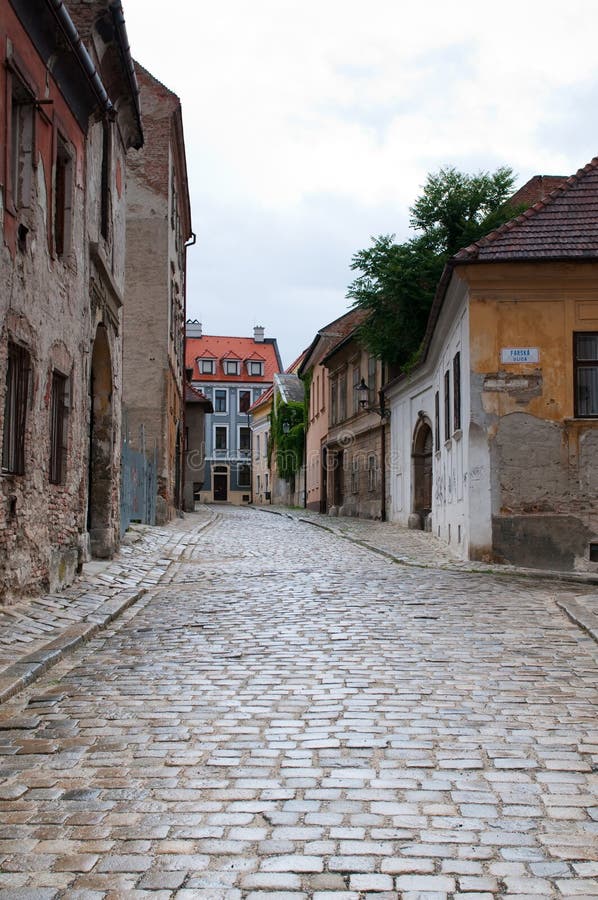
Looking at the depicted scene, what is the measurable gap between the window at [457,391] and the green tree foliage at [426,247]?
25.4ft

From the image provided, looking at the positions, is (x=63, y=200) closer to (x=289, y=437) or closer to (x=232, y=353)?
(x=289, y=437)

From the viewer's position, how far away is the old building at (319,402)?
A: 42781 millimetres

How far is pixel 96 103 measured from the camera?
522 inches

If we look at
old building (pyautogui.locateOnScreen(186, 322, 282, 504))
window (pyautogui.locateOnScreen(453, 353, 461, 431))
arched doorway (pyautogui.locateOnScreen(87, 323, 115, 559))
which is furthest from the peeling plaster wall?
old building (pyautogui.locateOnScreen(186, 322, 282, 504))

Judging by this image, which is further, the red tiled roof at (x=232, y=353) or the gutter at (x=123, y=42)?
the red tiled roof at (x=232, y=353)

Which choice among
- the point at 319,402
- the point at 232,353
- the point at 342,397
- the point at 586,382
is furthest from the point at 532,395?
the point at 232,353

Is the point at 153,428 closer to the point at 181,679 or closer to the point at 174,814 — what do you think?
the point at 181,679

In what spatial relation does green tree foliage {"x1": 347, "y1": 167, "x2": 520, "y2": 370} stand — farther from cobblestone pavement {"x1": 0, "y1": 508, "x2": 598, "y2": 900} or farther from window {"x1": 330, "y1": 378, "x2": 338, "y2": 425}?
cobblestone pavement {"x1": 0, "y1": 508, "x2": 598, "y2": 900}

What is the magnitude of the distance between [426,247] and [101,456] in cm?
1410

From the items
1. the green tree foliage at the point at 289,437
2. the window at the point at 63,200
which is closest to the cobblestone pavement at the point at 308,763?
the window at the point at 63,200

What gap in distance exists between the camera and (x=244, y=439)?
3378 inches

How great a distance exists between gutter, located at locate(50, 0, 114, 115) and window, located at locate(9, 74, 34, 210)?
0.88 meters

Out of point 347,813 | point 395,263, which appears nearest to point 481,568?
point 347,813

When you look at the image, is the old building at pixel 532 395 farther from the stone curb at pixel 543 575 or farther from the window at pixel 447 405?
the window at pixel 447 405
